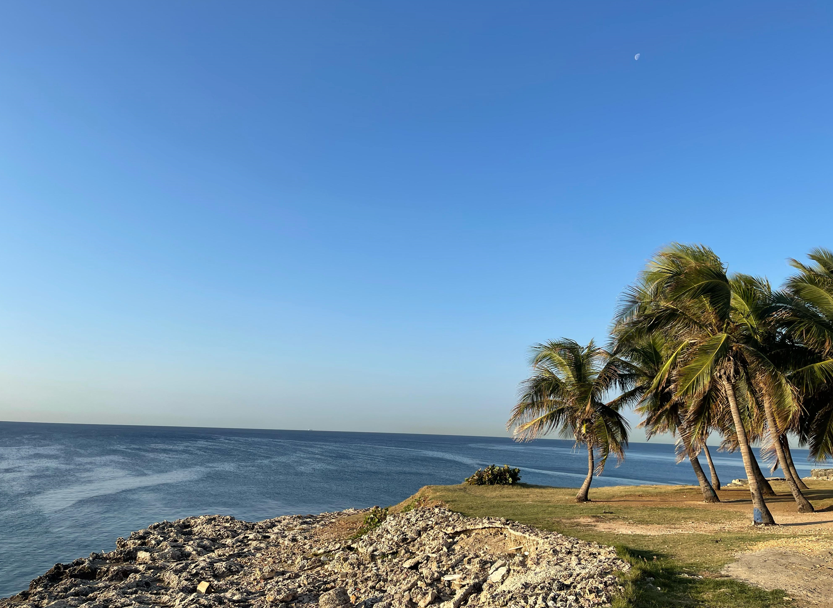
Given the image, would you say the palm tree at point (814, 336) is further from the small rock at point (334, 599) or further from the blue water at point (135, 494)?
the blue water at point (135, 494)

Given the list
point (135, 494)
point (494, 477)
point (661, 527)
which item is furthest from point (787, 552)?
point (135, 494)

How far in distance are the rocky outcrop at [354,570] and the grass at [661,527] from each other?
85 centimetres

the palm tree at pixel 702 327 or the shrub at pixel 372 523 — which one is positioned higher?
the palm tree at pixel 702 327

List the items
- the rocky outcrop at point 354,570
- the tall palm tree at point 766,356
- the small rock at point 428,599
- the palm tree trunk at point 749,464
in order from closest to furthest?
the rocky outcrop at point 354,570
the small rock at point 428,599
the palm tree trunk at point 749,464
the tall palm tree at point 766,356

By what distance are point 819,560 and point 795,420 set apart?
10.4m

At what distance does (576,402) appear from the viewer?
70.7 feet

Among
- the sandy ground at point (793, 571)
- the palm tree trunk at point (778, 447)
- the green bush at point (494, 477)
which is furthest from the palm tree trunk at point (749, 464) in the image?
the green bush at point (494, 477)

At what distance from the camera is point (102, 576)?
18.3m

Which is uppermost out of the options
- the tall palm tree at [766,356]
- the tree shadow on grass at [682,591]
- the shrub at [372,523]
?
the tall palm tree at [766,356]

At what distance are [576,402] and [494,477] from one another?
9.82 meters

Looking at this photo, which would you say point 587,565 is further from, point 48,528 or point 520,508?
point 48,528

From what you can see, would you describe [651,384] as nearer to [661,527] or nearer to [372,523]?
[661,527]

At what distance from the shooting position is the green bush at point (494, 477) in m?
28.9

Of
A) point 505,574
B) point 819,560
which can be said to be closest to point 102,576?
point 505,574
